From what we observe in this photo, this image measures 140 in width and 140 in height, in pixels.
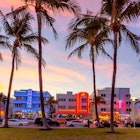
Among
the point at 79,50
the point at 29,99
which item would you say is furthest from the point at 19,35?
the point at 29,99

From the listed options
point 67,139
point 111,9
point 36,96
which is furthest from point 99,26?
point 36,96

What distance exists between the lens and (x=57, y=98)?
464ft

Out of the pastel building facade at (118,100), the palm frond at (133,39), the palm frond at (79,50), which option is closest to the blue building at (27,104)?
the pastel building facade at (118,100)

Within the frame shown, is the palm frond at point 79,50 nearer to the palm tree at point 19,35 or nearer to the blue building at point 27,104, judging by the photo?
the palm tree at point 19,35

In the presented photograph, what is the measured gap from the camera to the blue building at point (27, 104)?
12594 cm

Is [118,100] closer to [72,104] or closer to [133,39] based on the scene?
[72,104]

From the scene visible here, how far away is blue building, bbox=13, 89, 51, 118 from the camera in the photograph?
413 feet

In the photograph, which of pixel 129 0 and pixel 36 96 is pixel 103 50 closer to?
pixel 129 0

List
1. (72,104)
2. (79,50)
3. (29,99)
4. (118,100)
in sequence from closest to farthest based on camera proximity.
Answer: (79,50)
(29,99)
(118,100)
(72,104)

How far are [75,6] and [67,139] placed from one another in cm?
1157

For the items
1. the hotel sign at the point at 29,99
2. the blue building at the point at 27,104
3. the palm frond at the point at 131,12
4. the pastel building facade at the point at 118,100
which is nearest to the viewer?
the palm frond at the point at 131,12

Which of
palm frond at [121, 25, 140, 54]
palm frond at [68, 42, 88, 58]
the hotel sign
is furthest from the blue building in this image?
palm frond at [121, 25, 140, 54]

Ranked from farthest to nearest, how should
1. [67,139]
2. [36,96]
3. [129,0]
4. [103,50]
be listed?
[36,96] → [103,50] → [129,0] → [67,139]

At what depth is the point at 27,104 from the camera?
5025 inches
